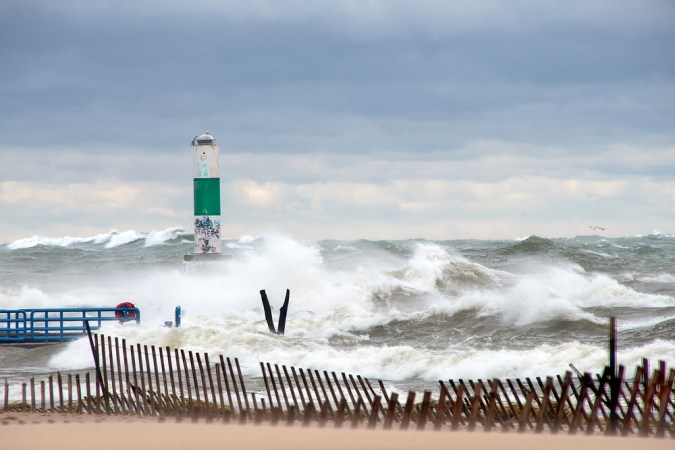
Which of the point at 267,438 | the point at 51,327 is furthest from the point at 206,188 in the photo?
the point at 267,438

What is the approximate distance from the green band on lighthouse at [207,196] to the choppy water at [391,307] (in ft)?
6.97

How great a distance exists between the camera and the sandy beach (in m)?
9.87

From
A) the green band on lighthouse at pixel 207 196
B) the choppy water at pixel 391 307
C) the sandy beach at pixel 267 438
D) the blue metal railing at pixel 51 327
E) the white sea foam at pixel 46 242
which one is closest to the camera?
the sandy beach at pixel 267 438

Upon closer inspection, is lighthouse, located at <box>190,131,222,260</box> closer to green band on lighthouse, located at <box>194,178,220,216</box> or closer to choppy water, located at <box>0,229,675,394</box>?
green band on lighthouse, located at <box>194,178,220,216</box>

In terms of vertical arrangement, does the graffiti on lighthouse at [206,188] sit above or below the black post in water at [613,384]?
above

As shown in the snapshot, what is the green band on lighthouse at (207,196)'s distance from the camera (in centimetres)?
3017

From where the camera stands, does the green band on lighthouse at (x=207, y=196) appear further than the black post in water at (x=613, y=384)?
Yes

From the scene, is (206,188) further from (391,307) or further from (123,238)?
(123,238)

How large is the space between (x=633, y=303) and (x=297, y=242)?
48.5 feet

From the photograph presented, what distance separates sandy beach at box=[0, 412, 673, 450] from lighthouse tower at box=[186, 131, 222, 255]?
19043 millimetres

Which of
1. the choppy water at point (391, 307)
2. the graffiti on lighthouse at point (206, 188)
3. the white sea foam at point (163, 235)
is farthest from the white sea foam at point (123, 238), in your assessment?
the graffiti on lighthouse at point (206, 188)

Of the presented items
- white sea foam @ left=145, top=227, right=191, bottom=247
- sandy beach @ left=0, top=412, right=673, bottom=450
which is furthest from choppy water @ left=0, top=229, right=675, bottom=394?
white sea foam @ left=145, top=227, right=191, bottom=247


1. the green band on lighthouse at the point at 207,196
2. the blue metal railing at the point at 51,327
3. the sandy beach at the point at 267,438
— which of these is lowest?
the sandy beach at the point at 267,438

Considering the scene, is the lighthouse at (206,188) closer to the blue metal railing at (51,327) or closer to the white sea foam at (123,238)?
the blue metal railing at (51,327)
